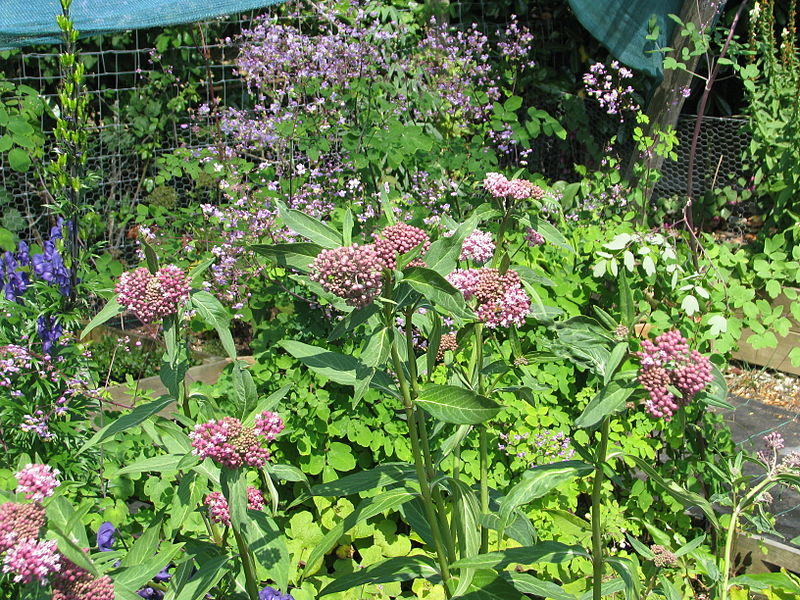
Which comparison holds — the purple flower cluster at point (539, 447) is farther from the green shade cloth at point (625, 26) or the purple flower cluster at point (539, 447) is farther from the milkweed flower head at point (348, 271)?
the green shade cloth at point (625, 26)

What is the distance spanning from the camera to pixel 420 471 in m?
1.57

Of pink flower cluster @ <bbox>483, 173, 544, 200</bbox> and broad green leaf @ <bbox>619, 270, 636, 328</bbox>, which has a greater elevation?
pink flower cluster @ <bbox>483, 173, 544, 200</bbox>

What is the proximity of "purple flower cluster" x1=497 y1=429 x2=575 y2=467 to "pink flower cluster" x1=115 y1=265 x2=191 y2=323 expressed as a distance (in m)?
1.56

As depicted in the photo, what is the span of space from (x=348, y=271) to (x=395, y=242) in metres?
0.13

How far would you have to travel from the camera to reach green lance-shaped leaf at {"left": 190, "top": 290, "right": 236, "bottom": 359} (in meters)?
1.60

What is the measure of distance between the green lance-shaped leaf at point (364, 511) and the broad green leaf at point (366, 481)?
0.03 metres

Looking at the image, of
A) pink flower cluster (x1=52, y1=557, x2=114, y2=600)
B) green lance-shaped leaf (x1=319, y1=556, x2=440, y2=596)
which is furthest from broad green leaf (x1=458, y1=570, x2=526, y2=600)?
pink flower cluster (x1=52, y1=557, x2=114, y2=600)

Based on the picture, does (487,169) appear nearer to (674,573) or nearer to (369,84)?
(369,84)

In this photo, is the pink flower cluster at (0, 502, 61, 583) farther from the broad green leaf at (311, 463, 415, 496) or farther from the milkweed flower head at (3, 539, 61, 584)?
the broad green leaf at (311, 463, 415, 496)

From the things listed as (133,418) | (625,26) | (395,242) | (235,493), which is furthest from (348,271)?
(625,26)

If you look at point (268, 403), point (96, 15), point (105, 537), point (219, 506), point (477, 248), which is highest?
point (96, 15)

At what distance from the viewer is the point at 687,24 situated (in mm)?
Result: 4586

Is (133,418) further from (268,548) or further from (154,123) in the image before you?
(154,123)

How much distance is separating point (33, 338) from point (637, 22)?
4535 millimetres
